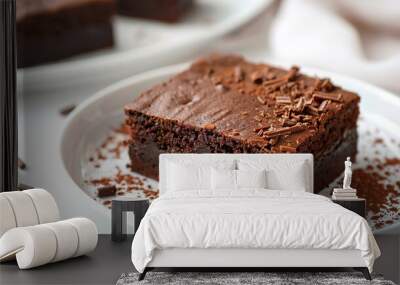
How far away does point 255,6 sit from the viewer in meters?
5.51

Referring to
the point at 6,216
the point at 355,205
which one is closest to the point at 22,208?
the point at 6,216

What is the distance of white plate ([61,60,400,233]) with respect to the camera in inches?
175

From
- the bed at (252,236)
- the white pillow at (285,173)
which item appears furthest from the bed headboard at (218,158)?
the bed at (252,236)

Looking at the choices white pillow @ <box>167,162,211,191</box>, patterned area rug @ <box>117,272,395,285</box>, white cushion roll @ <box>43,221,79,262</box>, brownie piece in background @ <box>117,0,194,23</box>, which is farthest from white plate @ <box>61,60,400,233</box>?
brownie piece in background @ <box>117,0,194,23</box>

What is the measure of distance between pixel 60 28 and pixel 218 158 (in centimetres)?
197

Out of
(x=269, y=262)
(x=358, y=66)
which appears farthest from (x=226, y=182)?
(x=358, y=66)

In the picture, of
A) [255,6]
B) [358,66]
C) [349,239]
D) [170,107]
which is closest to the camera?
[349,239]

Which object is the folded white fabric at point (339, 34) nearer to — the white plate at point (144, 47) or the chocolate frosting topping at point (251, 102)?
the white plate at point (144, 47)

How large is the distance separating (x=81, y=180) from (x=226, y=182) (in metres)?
0.91

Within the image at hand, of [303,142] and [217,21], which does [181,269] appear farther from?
[217,21]

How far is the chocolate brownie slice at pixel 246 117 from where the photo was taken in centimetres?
395

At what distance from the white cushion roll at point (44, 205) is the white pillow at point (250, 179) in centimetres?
87

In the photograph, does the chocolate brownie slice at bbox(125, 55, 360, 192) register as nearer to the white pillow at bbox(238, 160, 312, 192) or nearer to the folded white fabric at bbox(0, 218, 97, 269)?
the white pillow at bbox(238, 160, 312, 192)

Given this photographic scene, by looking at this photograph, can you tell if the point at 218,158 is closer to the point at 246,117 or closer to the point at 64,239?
the point at 246,117
